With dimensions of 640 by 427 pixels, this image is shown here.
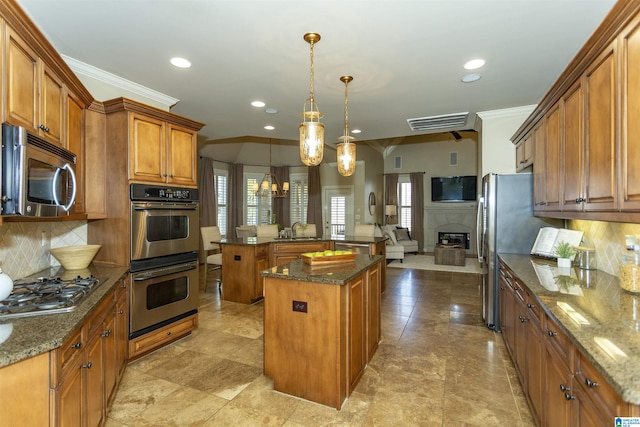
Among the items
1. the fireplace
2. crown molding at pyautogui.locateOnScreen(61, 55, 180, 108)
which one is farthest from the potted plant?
the fireplace

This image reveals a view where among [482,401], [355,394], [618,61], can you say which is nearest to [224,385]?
[355,394]

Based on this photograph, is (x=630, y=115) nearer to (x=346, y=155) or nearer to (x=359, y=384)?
(x=346, y=155)

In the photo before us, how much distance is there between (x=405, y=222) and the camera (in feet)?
35.0

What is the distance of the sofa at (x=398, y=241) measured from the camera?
8320 millimetres

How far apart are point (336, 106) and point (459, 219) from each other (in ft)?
23.8

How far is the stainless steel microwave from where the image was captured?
1.51 metres

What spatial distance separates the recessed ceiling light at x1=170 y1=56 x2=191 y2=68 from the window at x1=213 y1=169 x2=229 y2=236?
219 inches

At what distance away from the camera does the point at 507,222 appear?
3.51 metres

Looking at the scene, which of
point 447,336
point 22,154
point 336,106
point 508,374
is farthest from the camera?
point 336,106

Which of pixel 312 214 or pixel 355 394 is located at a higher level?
pixel 312 214

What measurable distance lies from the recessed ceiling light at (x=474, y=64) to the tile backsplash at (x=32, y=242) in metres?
3.92

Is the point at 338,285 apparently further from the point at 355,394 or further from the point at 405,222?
the point at 405,222

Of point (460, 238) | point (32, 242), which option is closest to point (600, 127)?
point (32, 242)

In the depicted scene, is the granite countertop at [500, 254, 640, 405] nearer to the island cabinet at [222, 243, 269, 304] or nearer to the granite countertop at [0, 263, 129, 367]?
the granite countertop at [0, 263, 129, 367]
